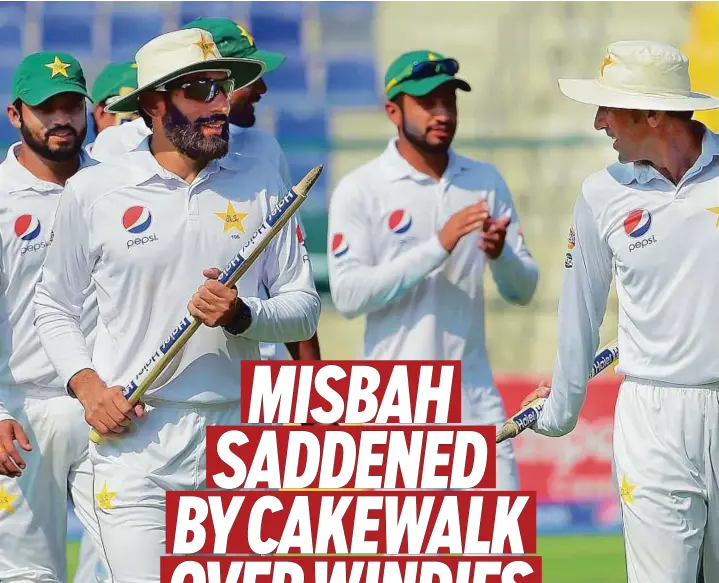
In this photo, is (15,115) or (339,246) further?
(339,246)

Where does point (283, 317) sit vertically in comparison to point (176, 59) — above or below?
below

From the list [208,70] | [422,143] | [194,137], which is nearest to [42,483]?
[194,137]

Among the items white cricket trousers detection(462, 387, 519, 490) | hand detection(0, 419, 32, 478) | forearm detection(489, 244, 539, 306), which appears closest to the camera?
hand detection(0, 419, 32, 478)

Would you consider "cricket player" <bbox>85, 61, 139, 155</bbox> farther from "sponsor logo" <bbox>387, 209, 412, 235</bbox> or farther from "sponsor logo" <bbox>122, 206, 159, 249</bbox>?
"sponsor logo" <bbox>122, 206, 159, 249</bbox>

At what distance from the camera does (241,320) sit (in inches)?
160

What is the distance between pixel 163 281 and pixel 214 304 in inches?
9.9

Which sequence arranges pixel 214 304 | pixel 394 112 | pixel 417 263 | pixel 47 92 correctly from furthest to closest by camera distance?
1. pixel 394 112
2. pixel 417 263
3. pixel 47 92
4. pixel 214 304

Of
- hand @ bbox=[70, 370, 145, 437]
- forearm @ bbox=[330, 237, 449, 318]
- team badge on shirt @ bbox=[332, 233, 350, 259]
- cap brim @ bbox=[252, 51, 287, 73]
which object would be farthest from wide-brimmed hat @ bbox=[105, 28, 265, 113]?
team badge on shirt @ bbox=[332, 233, 350, 259]

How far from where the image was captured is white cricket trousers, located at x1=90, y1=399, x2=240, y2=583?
4105 mm

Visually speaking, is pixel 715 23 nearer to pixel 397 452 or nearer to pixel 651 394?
pixel 397 452

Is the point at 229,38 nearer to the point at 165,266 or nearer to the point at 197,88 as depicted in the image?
the point at 197,88

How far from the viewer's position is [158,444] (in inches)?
164

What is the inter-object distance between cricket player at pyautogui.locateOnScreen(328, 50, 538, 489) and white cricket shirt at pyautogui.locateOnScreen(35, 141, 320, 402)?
1.39m

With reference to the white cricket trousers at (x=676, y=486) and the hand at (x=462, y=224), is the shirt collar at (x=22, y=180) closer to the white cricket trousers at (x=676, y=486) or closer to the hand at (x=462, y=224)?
the hand at (x=462, y=224)
